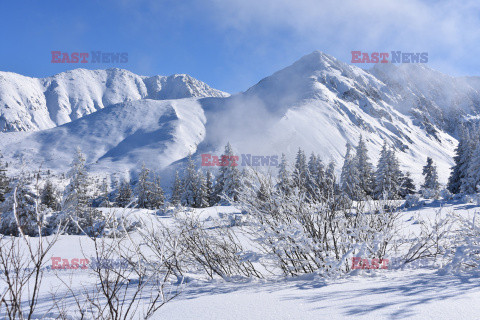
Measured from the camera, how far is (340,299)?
2.57 m

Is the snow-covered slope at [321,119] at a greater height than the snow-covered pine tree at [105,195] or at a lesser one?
greater

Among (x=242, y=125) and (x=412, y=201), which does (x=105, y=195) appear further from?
(x=242, y=125)

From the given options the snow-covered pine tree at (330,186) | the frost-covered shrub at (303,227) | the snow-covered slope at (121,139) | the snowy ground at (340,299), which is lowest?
the snowy ground at (340,299)

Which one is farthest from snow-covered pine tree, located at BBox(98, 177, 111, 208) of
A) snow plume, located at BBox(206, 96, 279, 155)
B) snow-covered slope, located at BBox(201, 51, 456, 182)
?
snow plume, located at BBox(206, 96, 279, 155)

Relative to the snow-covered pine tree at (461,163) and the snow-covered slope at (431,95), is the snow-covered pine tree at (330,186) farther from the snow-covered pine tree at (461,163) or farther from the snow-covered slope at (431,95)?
the snow-covered slope at (431,95)

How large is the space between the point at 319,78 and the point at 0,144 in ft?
457

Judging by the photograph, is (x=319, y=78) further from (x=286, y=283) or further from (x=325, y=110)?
(x=286, y=283)

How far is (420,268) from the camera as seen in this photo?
401cm

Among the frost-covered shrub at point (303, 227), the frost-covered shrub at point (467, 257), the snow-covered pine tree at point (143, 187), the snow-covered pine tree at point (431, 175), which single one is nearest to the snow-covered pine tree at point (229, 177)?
the snow-covered pine tree at point (143, 187)

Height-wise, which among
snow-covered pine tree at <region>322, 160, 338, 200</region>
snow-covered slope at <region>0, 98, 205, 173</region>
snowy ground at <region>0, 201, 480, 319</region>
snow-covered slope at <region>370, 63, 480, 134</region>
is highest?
snow-covered slope at <region>370, 63, 480, 134</region>

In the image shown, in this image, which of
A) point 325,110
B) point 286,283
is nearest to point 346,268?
point 286,283

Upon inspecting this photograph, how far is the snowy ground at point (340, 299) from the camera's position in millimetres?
2215

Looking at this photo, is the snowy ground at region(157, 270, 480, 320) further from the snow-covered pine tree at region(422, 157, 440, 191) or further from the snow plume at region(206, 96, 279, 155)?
the snow plume at region(206, 96, 279, 155)

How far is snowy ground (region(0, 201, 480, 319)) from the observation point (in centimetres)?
221
